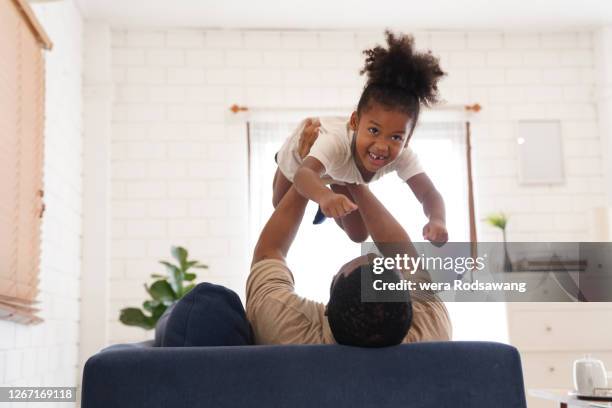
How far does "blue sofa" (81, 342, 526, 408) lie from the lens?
4.25 ft

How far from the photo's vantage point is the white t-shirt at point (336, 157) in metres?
2.12

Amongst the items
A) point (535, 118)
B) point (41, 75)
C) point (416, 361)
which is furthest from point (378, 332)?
point (535, 118)

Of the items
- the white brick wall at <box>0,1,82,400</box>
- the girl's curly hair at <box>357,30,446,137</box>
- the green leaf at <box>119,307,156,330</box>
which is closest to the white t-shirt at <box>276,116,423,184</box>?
the girl's curly hair at <box>357,30,446,137</box>

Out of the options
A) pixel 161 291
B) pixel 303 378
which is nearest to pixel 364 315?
pixel 303 378

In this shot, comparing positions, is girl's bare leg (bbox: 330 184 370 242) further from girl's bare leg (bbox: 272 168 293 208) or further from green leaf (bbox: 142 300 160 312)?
green leaf (bbox: 142 300 160 312)

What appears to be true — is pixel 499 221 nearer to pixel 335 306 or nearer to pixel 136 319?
pixel 136 319

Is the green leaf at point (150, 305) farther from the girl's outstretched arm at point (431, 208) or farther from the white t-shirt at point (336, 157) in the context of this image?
the girl's outstretched arm at point (431, 208)

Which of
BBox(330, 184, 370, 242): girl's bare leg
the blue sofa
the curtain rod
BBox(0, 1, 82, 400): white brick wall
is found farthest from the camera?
the curtain rod

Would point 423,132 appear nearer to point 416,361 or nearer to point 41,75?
point 41,75

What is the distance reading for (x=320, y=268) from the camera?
5.37m

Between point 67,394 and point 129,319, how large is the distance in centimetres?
67

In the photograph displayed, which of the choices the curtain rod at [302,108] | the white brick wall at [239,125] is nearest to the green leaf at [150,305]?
the white brick wall at [239,125]

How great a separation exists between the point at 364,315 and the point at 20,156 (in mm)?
2581

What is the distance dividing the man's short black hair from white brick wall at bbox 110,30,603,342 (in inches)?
161
